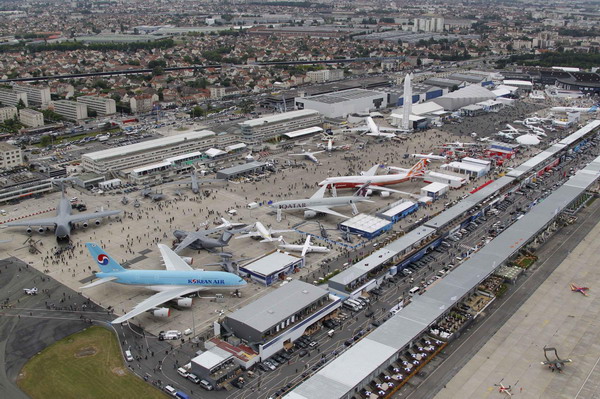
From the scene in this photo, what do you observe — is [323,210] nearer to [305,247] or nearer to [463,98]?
[305,247]

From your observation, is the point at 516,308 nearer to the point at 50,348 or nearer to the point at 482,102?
the point at 50,348

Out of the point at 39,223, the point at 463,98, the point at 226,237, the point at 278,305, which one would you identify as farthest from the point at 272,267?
the point at 463,98

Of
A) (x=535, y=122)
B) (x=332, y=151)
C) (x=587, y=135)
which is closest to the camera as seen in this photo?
(x=332, y=151)

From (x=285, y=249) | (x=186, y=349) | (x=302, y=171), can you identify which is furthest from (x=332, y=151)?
(x=186, y=349)

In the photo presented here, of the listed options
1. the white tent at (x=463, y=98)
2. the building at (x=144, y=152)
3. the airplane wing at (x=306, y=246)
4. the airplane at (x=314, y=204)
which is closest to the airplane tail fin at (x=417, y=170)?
the airplane at (x=314, y=204)

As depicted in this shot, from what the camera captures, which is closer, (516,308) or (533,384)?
(533,384)

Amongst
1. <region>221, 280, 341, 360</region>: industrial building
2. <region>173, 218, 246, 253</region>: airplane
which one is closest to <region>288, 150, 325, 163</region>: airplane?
<region>173, 218, 246, 253</region>: airplane
